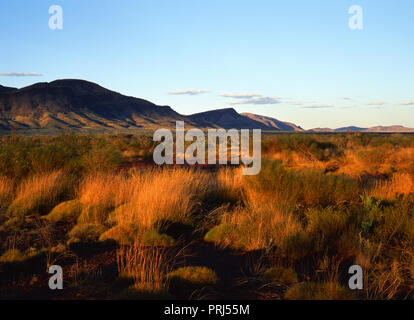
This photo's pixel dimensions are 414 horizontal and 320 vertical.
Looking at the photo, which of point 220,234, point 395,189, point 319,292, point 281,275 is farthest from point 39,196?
point 395,189

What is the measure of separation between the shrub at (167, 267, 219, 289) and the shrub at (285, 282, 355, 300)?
35.7 inches

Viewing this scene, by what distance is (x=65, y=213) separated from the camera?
6.39 meters

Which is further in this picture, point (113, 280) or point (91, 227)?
point (91, 227)

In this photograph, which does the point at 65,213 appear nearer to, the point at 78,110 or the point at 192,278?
the point at 192,278

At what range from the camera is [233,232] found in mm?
5270

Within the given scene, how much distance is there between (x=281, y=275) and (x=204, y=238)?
68.0 inches

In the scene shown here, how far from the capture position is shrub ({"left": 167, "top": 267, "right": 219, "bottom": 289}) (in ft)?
12.3

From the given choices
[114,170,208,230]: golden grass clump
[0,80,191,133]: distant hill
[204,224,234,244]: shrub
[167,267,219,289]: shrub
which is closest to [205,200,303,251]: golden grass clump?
[204,224,234,244]: shrub

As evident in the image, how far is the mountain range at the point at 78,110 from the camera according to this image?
9150 centimetres

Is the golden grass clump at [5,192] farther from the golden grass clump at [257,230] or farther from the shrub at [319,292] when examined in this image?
the shrub at [319,292]
